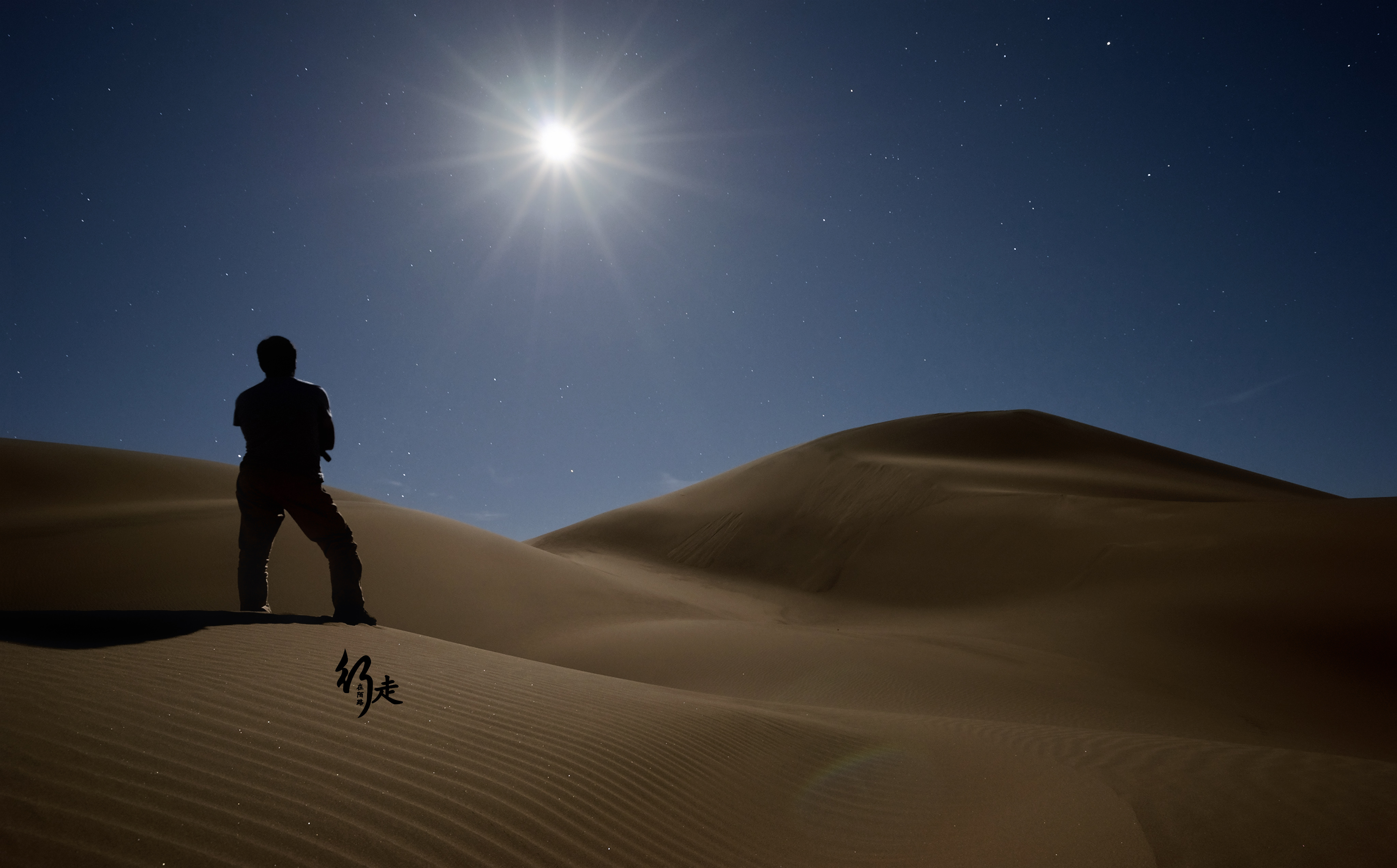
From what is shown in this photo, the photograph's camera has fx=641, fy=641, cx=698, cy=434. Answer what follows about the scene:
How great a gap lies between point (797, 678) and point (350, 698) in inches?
347

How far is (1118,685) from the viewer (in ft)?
36.0

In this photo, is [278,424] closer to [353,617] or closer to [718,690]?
[353,617]

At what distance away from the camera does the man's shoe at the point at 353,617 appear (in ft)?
18.2

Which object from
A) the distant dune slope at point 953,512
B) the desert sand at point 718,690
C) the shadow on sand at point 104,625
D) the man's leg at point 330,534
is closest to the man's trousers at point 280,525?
the man's leg at point 330,534

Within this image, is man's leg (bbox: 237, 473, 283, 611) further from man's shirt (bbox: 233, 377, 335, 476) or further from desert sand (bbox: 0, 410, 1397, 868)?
desert sand (bbox: 0, 410, 1397, 868)

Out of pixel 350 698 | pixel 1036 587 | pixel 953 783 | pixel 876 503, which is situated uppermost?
pixel 876 503

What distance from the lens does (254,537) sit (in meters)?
5.65

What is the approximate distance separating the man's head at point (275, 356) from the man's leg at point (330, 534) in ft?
3.44

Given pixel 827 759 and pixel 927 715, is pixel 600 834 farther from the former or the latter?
pixel 927 715

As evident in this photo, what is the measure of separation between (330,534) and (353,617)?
2.51 ft

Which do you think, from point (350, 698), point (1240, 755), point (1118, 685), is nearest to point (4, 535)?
point (350, 698)

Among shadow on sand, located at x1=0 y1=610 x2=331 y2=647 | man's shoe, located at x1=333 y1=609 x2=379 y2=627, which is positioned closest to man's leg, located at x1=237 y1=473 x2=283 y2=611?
man's shoe, located at x1=333 y1=609 x2=379 y2=627
